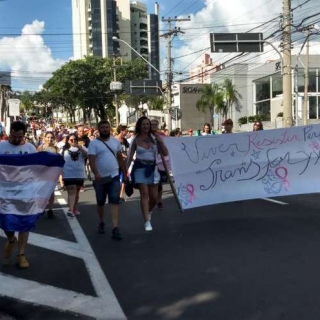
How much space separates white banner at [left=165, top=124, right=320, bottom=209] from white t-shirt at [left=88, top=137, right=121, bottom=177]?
3.16ft

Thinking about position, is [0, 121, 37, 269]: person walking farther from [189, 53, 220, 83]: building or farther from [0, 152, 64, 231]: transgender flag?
[189, 53, 220, 83]: building

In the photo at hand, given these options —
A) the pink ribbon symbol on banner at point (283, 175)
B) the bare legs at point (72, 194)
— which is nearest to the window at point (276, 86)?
the pink ribbon symbol on banner at point (283, 175)

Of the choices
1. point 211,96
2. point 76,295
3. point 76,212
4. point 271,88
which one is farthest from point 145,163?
point 211,96

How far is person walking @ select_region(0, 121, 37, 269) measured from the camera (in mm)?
5629

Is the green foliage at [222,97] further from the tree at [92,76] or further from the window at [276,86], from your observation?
the tree at [92,76]

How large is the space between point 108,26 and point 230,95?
309 feet

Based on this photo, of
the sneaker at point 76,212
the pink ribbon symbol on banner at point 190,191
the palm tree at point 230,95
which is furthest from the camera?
the palm tree at point 230,95

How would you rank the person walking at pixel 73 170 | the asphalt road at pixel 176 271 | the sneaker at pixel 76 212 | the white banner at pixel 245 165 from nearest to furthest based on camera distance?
the asphalt road at pixel 176 271 < the white banner at pixel 245 165 < the person walking at pixel 73 170 < the sneaker at pixel 76 212

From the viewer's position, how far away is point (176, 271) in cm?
525

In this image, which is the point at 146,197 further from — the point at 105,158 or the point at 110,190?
the point at 105,158

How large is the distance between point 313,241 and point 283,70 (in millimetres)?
13094

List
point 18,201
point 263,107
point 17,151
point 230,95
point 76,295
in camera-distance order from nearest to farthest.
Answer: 1. point 76,295
2. point 18,201
3. point 17,151
4. point 263,107
5. point 230,95

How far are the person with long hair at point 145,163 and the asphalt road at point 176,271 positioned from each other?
495 mm

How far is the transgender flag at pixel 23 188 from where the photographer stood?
217 inches
